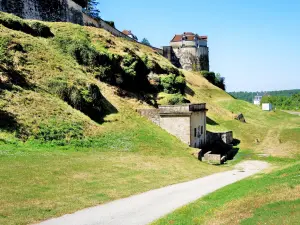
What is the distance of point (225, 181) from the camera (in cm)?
2452

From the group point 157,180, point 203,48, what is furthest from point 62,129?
point 203,48

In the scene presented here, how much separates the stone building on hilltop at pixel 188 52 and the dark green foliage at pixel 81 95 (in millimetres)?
57600

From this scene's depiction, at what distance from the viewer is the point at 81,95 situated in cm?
3650

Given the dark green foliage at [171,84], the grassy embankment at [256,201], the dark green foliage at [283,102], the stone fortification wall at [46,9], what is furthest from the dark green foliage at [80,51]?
the dark green foliage at [283,102]

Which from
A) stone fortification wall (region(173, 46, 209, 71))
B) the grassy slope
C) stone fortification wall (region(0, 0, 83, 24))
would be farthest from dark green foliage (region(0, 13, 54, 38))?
stone fortification wall (region(173, 46, 209, 71))

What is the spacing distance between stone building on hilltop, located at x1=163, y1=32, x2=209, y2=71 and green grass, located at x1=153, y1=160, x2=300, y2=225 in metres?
77.9

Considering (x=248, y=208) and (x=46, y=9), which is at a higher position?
(x=46, y=9)

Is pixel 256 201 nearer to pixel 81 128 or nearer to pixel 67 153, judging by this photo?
pixel 67 153

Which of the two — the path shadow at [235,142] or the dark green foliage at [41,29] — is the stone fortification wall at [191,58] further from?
the dark green foliage at [41,29]

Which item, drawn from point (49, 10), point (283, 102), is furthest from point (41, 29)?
point (283, 102)

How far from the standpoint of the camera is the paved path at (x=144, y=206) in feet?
46.6

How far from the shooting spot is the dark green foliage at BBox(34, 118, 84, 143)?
2756cm

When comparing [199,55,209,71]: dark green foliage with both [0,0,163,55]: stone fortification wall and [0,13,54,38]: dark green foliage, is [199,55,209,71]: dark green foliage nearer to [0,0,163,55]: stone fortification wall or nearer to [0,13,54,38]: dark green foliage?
[0,0,163,55]: stone fortification wall

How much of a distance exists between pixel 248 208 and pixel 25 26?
129 feet
